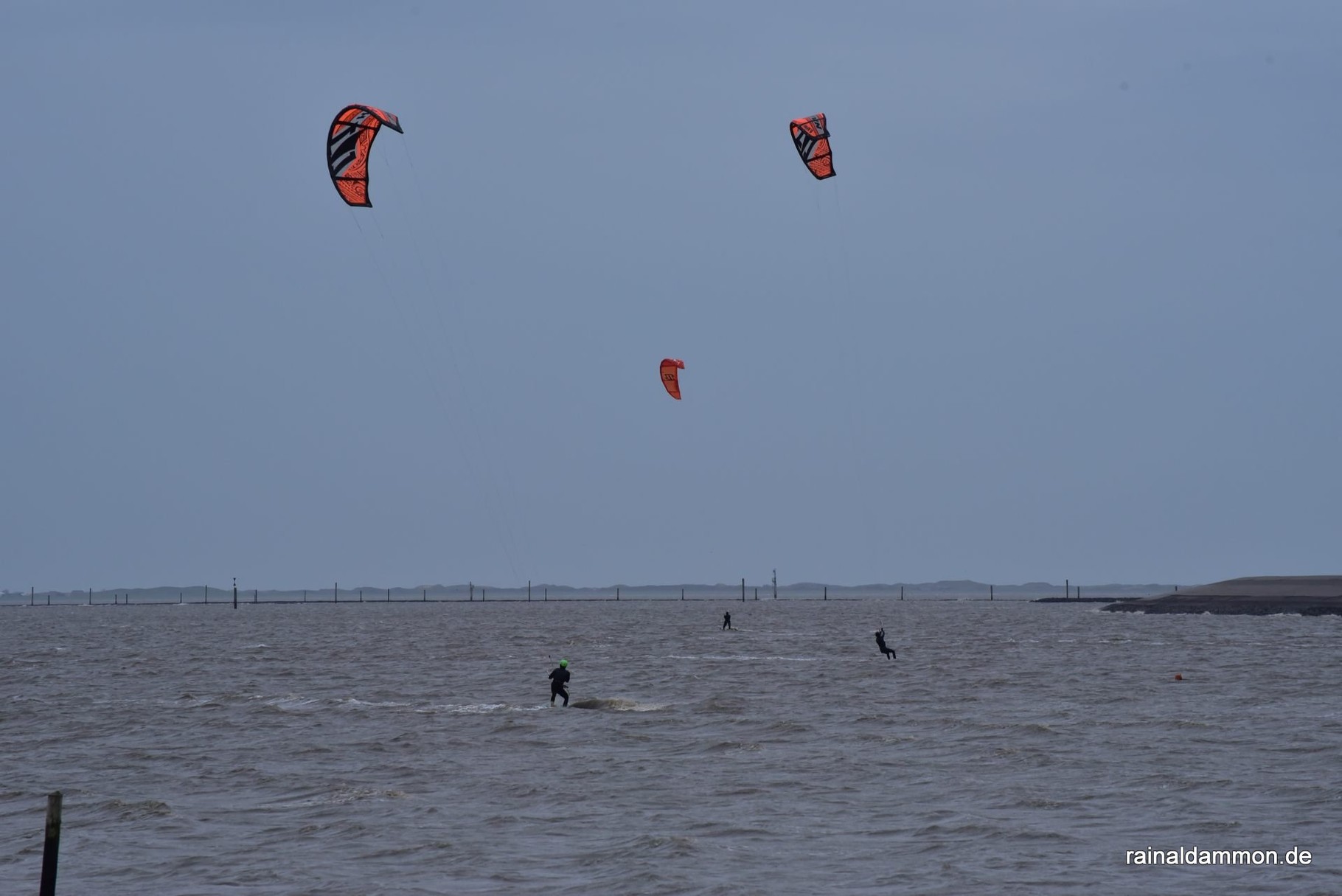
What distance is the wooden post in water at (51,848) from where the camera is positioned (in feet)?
41.0

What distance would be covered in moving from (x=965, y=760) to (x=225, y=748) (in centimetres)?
1201

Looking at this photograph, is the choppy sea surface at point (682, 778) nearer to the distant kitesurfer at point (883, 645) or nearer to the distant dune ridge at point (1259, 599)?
the distant kitesurfer at point (883, 645)

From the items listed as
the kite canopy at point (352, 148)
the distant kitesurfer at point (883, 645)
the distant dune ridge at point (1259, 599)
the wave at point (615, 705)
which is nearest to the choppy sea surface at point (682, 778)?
the wave at point (615, 705)

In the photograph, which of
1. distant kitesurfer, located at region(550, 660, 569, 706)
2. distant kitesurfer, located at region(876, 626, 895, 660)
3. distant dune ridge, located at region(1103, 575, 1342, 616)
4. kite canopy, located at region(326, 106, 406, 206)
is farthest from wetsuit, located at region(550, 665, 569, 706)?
distant dune ridge, located at region(1103, 575, 1342, 616)

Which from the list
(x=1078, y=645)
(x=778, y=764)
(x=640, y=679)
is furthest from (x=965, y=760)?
(x=1078, y=645)

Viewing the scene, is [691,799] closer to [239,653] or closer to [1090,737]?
[1090,737]

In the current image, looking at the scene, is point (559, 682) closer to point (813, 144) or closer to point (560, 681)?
point (560, 681)

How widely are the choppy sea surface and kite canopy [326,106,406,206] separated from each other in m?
10.8

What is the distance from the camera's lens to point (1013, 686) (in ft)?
111

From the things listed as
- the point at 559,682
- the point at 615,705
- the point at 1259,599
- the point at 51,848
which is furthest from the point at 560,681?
the point at 1259,599

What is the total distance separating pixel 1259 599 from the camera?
92062mm

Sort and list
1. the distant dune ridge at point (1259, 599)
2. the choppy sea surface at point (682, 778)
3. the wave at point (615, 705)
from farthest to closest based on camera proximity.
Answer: the distant dune ridge at point (1259, 599), the wave at point (615, 705), the choppy sea surface at point (682, 778)

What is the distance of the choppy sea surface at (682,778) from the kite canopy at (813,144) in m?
12.8

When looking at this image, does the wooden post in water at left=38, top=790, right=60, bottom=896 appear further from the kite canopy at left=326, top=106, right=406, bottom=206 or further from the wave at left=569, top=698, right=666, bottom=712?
the kite canopy at left=326, top=106, right=406, bottom=206
